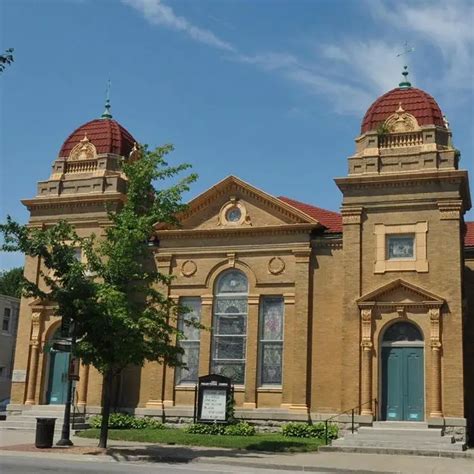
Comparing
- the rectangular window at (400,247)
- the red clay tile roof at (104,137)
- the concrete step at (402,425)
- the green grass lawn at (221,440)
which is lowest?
the green grass lawn at (221,440)

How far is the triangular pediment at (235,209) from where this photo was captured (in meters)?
28.9

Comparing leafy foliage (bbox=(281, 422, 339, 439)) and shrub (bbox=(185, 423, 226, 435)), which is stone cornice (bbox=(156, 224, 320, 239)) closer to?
leafy foliage (bbox=(281, 422, 339, 439))

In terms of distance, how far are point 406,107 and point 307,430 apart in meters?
12.6

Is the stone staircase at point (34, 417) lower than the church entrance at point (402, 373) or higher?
lower

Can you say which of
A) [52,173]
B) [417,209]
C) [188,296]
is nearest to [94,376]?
[188,296]

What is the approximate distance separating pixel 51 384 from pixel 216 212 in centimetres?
971

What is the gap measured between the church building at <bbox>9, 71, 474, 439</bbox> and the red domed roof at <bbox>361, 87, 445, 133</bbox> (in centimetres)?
6

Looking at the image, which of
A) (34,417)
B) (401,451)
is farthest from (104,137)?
(401,451)

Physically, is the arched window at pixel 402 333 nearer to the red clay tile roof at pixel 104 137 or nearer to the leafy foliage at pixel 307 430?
the leafy foliage at pixel 307 430

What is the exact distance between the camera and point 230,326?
94.7 feet

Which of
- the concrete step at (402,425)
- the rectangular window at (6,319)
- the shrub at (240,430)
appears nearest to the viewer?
the concrete step at (402,425)

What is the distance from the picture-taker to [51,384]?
29.9m

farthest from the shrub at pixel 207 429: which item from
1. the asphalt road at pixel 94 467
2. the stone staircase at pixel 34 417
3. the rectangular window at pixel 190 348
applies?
the asphalt road at pixel 94 467

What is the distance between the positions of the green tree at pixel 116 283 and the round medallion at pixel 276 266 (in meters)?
6.70
